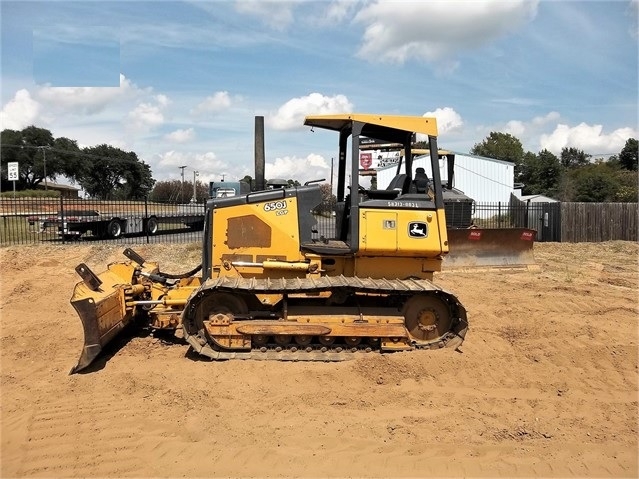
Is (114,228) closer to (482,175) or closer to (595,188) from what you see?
(482,175)

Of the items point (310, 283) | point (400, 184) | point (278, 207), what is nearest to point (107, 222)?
point (278, 207)

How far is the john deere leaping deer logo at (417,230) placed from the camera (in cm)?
635

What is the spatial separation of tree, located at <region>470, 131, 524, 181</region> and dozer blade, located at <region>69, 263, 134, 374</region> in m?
79.4

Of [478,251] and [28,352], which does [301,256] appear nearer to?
[28,352]

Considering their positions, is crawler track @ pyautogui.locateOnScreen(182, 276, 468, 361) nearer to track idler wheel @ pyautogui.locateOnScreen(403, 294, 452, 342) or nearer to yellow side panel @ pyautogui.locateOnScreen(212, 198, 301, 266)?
track idler wheel @ pyautogui.locateOnScreen(403, 294, 452, 342)

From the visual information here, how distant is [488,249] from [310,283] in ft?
30.8

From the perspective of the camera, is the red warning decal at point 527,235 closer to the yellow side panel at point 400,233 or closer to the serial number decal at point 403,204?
the yellow side panel at point 400,233

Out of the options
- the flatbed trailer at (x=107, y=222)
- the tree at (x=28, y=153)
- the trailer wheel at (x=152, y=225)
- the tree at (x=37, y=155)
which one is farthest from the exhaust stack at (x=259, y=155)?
the tree at (x=37, y=155)

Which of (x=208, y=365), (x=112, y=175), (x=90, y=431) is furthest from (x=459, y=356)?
(x=112, y=175)

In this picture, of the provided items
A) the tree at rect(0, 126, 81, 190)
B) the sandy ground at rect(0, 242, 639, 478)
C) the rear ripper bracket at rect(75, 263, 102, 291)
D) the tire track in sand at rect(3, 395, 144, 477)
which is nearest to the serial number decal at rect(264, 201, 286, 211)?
the sandy ground at rect(0, 242, 639, 478)

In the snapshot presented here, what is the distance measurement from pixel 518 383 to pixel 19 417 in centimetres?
490

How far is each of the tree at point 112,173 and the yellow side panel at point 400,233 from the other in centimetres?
6333

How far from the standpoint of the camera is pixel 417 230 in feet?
20.9

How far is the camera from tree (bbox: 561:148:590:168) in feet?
306
